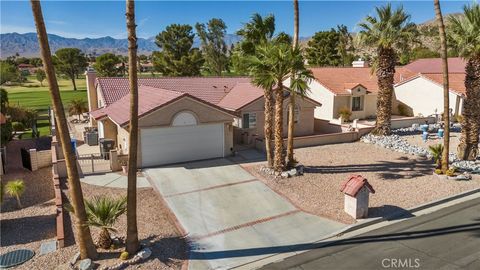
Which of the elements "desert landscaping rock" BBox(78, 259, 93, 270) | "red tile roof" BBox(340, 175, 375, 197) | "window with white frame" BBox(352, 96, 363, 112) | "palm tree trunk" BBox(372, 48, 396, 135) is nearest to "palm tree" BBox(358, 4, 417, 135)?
"palm tree trunk" BBox(372, 48, 396, 135)

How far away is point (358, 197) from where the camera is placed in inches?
524

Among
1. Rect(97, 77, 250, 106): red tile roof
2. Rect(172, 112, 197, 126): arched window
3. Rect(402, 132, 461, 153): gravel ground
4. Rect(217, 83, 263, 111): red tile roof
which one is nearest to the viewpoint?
Rect(172, 112, 197, 126): arched window

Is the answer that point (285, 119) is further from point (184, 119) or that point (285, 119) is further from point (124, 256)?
point (124, 256)

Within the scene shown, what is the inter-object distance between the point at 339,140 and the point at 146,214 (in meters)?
17.1

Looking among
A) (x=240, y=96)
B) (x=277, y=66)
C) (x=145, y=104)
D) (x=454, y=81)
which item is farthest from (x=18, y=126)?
(x=454, y=81)

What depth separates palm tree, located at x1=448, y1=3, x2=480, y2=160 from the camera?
61.4 ft

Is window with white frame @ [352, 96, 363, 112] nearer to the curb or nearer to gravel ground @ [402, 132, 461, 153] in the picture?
gravel ground @ [402, 132, 461, 153]

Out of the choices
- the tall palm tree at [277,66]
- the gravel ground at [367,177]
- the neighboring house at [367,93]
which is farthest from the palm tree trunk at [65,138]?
the neighboring house at [367,93]

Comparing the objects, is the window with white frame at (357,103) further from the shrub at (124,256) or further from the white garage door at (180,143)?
the shrub at (124,256)

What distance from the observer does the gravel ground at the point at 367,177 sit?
14.9 meters

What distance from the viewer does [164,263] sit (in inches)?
410

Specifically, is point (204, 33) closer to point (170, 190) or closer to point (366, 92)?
point (366, 92)

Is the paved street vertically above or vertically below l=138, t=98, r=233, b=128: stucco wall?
below

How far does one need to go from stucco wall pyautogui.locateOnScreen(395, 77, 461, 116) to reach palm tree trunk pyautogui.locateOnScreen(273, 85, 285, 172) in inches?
887
